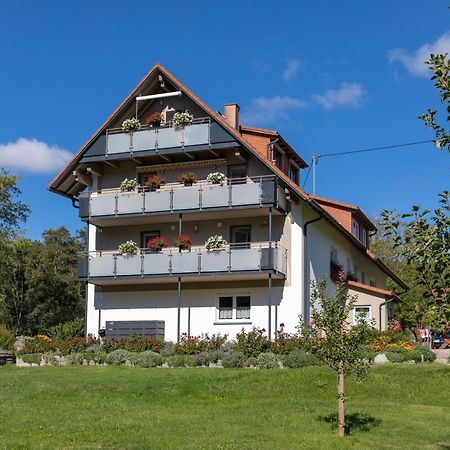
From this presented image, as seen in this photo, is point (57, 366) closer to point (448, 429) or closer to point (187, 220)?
point (187, 220)

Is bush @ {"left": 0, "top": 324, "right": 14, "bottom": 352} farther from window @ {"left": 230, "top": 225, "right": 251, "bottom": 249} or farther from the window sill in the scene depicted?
window @ {"left": 230, "top": 225, "right": 251, "bottom": 249}

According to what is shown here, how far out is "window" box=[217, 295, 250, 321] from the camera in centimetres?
2831

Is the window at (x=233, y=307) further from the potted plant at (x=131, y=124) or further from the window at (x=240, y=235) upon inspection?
the potted plant at (x=131, y=124)

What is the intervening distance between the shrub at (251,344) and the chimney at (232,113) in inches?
396

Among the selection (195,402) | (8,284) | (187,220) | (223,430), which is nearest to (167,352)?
(187,220)

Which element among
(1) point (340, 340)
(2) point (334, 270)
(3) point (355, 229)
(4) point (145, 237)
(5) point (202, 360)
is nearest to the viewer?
(1) point (340, 340)

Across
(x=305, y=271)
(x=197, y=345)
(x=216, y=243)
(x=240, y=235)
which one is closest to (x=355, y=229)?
(x=305, y=271)

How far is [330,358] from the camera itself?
12.4m

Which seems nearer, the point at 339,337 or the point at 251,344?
the point at 339,337

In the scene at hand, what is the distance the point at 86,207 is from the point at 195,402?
49.4ft

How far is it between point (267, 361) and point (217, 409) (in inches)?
277

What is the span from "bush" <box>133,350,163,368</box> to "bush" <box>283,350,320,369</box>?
176 inches

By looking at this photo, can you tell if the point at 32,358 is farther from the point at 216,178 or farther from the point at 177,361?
the point at 216,178

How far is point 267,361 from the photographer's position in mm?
21984
